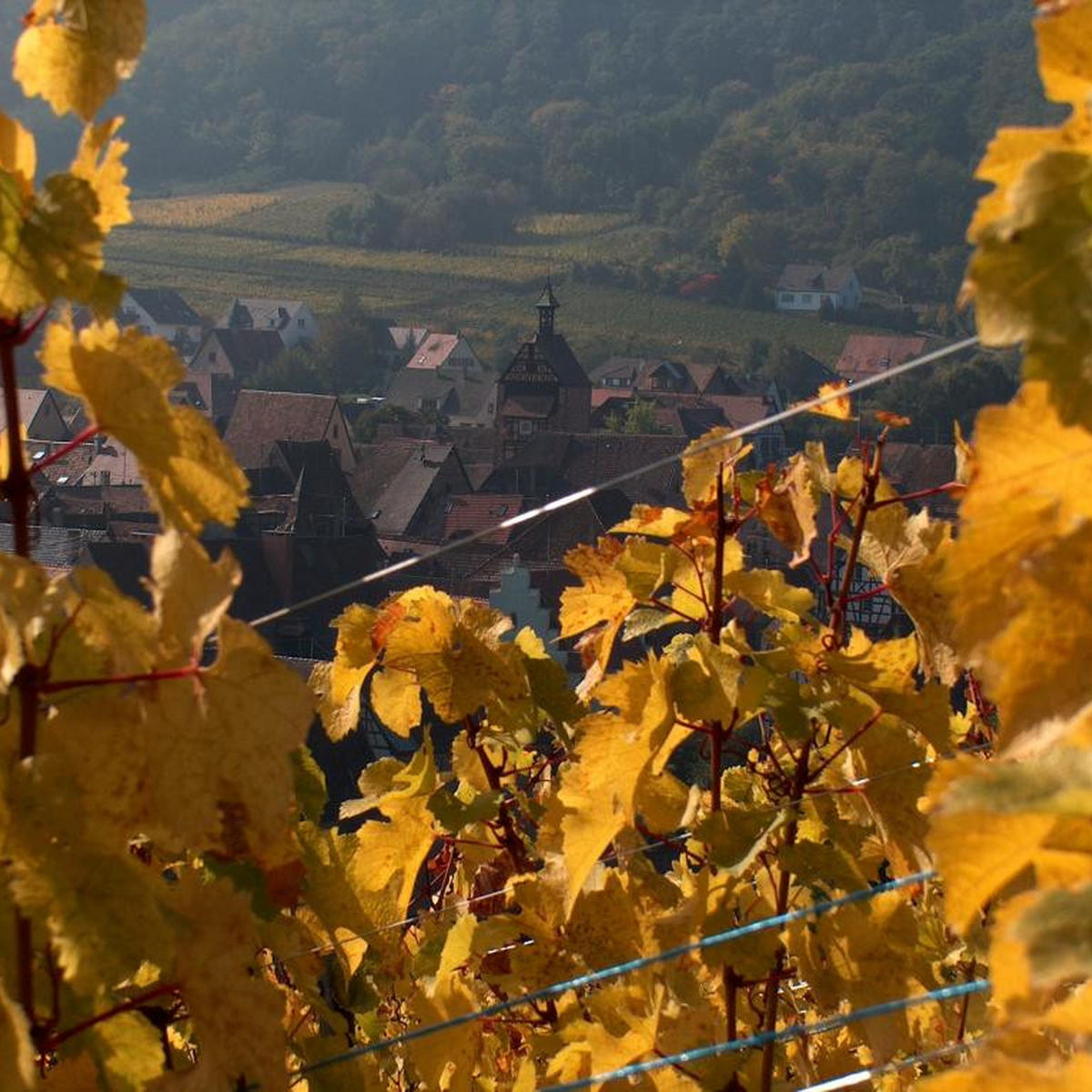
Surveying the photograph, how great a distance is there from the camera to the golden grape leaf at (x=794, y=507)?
1086mm

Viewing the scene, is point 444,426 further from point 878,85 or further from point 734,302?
point 878,85

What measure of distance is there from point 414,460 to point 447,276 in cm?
2336

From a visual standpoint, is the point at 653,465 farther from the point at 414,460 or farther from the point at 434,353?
the point at 434,353

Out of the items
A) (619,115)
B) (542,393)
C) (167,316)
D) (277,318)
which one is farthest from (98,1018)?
(619,115)

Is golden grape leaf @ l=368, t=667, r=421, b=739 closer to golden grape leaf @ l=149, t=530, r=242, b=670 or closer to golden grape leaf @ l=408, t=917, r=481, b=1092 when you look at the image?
golden grape leaf @ l=408, t=917, r=481, b=1092

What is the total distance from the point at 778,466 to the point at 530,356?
25243 millimetres

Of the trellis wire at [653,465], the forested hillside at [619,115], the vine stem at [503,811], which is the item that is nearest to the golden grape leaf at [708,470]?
the trellis wire at [653,465]

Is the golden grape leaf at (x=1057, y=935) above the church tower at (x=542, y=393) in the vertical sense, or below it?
above

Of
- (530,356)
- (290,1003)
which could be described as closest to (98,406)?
(290,1003)

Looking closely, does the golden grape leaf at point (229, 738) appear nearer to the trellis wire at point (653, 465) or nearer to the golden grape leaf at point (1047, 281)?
the trellis wire at point (653, 465)

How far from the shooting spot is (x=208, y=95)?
61.2m

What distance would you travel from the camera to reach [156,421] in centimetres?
66

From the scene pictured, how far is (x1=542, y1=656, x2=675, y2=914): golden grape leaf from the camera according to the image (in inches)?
38.4

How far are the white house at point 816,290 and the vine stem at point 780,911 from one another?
135 ft
